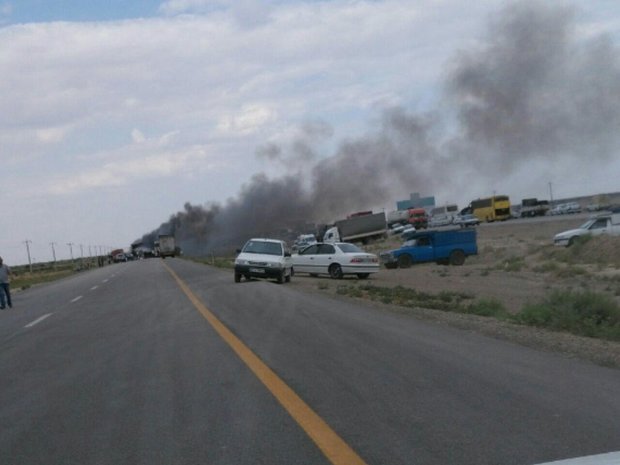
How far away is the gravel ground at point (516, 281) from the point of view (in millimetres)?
11719

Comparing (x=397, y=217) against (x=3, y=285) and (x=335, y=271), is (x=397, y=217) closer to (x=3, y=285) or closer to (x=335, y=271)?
(x=335, y=271)

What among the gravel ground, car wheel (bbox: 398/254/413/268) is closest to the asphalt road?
the gravel ground

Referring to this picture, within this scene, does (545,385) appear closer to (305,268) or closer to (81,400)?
(81,400)

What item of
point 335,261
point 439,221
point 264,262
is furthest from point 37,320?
point 439,221

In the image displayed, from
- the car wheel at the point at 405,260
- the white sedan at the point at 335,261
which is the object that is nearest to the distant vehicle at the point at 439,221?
the car wheel at the point at 405,260

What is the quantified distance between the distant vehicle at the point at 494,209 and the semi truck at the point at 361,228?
22828 mm

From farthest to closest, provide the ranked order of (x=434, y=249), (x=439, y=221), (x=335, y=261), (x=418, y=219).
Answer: (x=418, y=219), (x=439, y=221), (x=434, y=249), (x=335, y=261)

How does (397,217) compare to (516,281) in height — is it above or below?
above

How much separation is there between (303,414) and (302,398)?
660 mm

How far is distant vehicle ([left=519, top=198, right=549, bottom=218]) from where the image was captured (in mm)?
95544

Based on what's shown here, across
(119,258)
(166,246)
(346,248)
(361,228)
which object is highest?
(166,246)

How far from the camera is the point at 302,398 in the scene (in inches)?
301

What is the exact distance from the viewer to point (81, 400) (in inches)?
321

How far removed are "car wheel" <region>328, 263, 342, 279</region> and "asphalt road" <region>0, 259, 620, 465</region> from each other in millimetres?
19419
